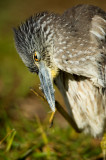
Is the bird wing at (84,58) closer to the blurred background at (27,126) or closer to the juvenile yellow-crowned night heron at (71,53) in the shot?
the juvenile yellow-crowned night heron at (71,53)

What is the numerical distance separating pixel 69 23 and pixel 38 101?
1.85 m

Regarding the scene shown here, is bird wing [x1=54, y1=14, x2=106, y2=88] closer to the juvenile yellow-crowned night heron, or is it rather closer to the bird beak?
the juvenile yellow-crowned night heron

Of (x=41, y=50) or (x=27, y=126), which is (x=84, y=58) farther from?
(x=27, y=126)

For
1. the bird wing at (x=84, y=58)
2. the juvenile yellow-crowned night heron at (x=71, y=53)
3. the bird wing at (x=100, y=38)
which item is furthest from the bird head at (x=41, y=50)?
the bird wing at (x=100, y=38)

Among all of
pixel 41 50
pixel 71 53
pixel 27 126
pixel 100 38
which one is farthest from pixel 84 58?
pixel 27 126

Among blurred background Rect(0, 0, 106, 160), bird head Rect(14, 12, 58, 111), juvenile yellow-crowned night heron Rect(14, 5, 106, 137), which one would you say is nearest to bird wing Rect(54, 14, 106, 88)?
juvenile yellow-crowned night heron Rect(14, 5, 106, 137)

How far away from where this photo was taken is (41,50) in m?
2.61

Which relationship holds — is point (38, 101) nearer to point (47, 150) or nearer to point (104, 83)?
point (47, 150)

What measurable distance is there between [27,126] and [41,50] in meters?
1.10

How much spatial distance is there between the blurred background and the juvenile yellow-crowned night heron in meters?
0.40

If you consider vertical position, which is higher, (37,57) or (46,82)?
(37,57)

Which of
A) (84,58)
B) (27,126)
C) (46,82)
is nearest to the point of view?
(84,58)

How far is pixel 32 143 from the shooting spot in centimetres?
316

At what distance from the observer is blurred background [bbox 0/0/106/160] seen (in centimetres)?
304
